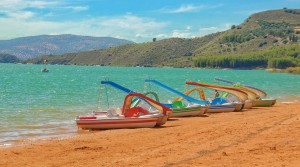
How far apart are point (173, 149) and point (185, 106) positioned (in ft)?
41.8

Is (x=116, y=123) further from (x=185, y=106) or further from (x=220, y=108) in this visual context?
(x=220, y=108)

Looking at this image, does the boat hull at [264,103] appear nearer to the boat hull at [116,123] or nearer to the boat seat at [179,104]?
the boat seat at [179,104]

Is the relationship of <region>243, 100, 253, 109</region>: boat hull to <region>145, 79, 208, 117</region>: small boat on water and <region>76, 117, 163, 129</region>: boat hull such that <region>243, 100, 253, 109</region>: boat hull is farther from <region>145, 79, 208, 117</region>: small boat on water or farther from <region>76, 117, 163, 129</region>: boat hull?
<region>76, 117, 163, 129</region>: boat hull

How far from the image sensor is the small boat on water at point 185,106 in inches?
998

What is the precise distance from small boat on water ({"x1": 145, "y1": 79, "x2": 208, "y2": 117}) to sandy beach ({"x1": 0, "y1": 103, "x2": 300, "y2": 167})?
6.66 m

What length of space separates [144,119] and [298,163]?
10.2 metres

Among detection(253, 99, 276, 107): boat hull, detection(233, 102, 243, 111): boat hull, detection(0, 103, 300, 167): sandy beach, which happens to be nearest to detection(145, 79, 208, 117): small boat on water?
detection(233, 102, 243, 111): boat hull

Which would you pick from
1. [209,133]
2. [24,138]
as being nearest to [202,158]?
[209,133]

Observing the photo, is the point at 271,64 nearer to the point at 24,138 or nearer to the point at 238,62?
the point at 238,62

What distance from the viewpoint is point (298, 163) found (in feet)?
35.7

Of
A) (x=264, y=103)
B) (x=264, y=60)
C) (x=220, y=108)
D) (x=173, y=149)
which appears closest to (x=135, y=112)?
(x=173, y=149)

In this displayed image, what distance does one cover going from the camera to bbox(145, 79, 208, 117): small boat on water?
2536cm

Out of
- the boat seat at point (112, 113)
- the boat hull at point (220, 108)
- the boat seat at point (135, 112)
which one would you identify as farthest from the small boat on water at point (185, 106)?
the boat seat at point (112, 113)

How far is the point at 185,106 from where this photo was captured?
26141mm
